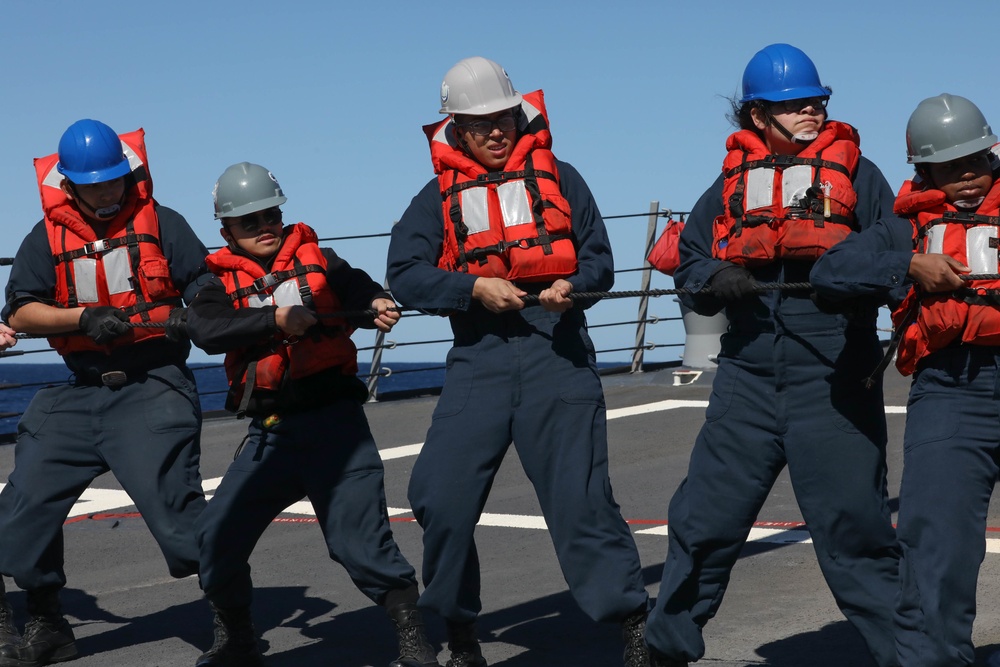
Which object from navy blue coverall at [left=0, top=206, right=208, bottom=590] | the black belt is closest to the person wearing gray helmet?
navy blue coverall at [left=0, top=206, right=208, bottom=590]

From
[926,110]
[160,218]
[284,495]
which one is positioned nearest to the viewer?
[926,110]

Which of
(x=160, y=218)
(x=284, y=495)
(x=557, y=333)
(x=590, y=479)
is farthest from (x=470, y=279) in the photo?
(x=160, y=218)

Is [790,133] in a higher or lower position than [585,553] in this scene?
higher

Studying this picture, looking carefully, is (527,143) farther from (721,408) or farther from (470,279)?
(721,408)

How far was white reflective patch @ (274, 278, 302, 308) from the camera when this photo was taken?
17.3ft

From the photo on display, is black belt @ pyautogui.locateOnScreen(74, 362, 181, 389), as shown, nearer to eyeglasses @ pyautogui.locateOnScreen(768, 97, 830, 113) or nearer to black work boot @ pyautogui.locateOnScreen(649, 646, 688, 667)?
black work boot @ pyautogui.locateOnScreen(649, 646, 688, 667)

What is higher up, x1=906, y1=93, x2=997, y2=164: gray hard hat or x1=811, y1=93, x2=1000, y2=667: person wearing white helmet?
x1=906, y1=93, x2=997, y2=164: gray hard hat

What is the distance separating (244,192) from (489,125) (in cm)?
98

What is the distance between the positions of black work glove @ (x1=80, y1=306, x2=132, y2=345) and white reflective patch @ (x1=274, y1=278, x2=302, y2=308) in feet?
2.05

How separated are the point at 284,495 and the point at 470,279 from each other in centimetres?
115

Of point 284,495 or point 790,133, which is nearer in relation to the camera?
point 790,133

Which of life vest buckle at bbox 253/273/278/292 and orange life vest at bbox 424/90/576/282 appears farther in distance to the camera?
life vest buckle at bbox 253/273/278/292

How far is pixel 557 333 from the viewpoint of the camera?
16.1ft

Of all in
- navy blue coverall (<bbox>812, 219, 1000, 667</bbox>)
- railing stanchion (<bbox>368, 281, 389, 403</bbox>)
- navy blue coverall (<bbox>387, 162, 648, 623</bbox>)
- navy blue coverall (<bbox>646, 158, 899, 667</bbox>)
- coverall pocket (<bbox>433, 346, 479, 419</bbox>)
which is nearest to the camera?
navy blue coverall (<bbox>812, 219, 1000, 667</bbox>)
